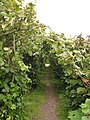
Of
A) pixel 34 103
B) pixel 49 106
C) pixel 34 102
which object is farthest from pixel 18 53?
pixel 34 102

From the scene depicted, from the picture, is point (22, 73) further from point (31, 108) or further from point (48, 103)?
point (48, 103)

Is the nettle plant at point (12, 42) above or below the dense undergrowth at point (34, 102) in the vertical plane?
above

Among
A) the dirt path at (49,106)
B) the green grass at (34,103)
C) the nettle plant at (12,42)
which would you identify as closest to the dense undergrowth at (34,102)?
the green grass at (34,103)

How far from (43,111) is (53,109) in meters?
0.51

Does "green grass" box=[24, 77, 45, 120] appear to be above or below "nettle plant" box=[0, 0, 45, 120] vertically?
below

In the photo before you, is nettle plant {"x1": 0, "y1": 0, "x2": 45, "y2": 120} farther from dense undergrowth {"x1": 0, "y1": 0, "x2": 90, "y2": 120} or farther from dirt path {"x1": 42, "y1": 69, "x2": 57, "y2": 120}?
dirt path {"x1": 42, "y1": 69, "x2": 57, "y2": 120}

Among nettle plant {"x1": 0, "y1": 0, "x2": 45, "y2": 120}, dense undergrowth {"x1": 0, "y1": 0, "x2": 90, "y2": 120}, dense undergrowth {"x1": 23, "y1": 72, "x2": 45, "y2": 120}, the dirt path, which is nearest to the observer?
dense undergrowth {"x1": 0, "y1": 0, "x2": 90, "y2": 120}

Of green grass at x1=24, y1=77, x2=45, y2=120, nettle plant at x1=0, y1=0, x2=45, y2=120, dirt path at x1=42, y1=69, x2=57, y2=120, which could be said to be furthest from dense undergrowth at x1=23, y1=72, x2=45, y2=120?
nettle plant at x1=0, y1=0, x2=45, y2=120

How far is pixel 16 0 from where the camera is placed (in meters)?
4.12

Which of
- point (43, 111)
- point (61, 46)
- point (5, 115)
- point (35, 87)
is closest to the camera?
point (61, 46)

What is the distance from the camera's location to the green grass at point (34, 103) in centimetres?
812

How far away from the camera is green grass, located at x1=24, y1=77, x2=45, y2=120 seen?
26.6 feet

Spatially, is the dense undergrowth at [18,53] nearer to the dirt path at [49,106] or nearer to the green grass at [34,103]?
the green grass at [34,103]

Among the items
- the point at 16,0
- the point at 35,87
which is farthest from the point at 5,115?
the point at 35,87
